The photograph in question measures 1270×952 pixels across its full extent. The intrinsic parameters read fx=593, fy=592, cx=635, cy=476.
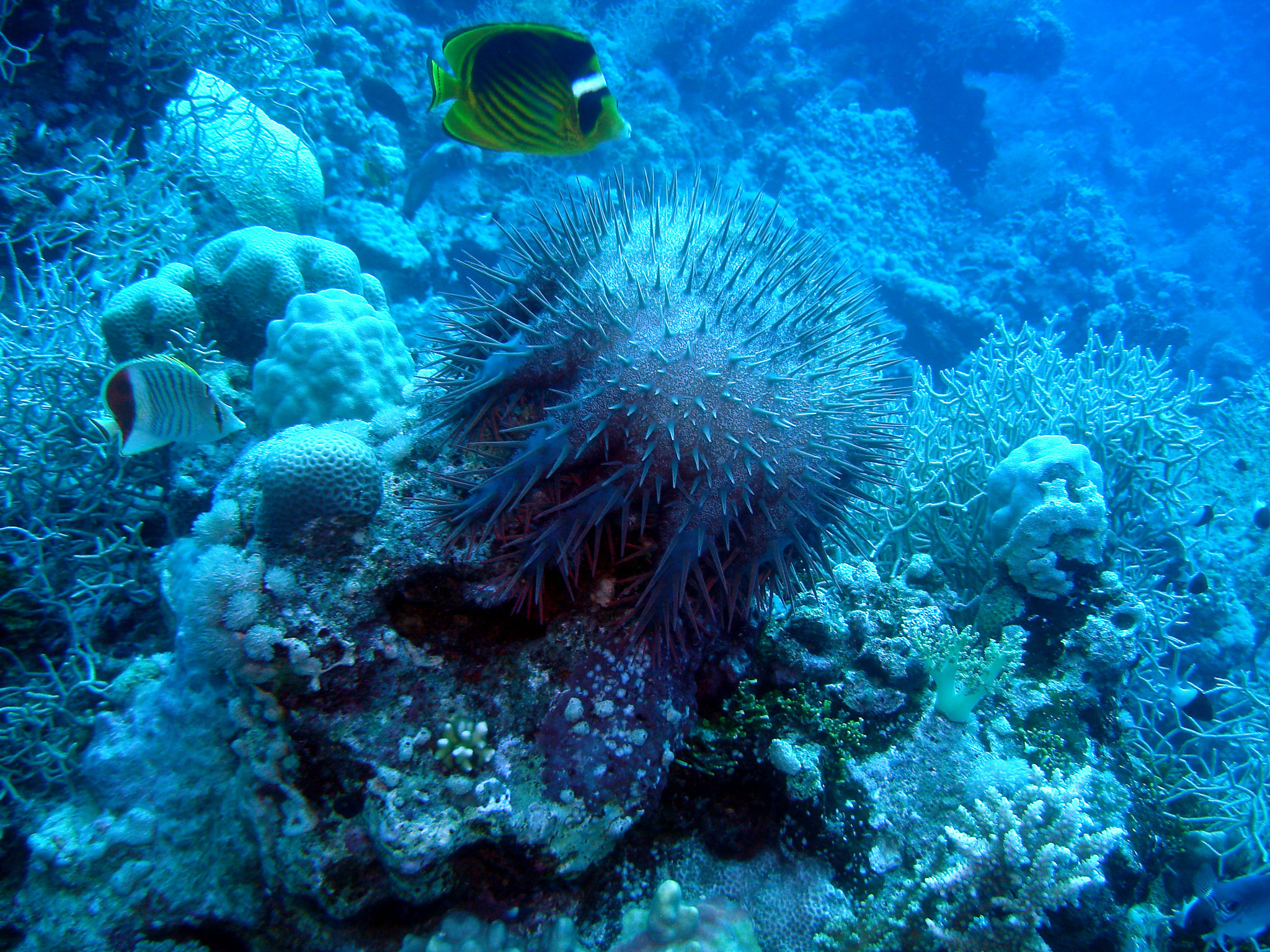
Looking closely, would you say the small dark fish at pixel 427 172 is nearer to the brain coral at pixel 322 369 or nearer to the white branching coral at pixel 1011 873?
the brain coral at pixel 322 369

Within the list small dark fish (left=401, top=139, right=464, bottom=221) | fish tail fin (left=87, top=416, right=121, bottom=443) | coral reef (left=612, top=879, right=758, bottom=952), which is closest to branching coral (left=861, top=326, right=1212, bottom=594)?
coral reef (left=612, top=879, right=758, bottom=952)

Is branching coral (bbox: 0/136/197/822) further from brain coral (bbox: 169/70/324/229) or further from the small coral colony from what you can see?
brain coral (bbox: 169/70/324/229)

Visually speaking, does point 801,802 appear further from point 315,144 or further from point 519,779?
point 315,144

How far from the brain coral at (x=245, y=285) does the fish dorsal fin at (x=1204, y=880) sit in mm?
6425

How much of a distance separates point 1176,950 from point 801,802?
6.74 ft

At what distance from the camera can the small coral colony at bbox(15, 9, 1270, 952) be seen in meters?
2.18

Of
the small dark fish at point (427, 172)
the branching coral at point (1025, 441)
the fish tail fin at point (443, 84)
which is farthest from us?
the small dark fish at point (427, 172)

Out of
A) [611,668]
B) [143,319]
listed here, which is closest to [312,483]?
[611,668]

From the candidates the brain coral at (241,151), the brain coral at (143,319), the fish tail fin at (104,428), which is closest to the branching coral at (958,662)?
the fish tail fin at (104,428)

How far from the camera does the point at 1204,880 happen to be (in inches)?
119

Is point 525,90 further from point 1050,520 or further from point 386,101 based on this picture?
point 386,101

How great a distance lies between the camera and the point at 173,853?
2.55m

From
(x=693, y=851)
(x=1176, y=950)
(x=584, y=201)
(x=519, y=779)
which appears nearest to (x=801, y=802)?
(x=693, y=851)

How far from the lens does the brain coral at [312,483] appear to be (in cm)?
235
